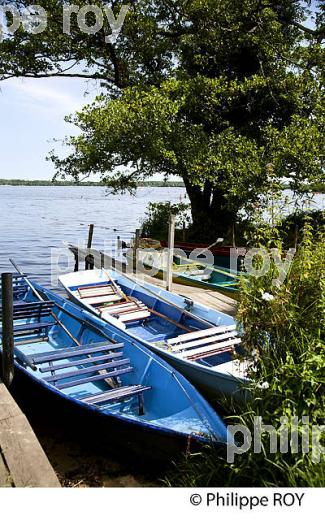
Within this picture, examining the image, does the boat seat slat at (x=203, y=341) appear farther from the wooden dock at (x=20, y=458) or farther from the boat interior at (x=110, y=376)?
the wooden dock at (x=20, y=458)

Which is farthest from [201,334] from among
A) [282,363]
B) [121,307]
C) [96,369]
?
[282,363]

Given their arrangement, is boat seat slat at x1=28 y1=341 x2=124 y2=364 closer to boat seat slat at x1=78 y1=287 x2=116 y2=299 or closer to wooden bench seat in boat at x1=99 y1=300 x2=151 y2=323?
wooden bench seat in boat at x1=99 y1=300 x2=151 y2=323

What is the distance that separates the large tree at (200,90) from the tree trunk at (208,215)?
2.64 ft

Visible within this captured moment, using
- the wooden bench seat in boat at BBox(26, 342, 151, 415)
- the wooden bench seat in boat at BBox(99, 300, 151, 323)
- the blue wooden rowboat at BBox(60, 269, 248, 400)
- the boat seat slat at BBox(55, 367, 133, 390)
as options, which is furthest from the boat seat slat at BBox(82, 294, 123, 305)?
the boat seat slat at BBox(55, 367, 133, 390)

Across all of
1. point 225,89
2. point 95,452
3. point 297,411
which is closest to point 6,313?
point 95,452

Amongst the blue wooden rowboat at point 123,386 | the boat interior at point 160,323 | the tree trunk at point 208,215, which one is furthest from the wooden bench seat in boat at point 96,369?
the tree trunk at point 208,215

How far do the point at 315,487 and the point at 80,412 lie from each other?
3394mm

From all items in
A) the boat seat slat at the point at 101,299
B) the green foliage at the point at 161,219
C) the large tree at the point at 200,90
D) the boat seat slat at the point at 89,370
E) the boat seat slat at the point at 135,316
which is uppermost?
the large tree at the point at 200,90

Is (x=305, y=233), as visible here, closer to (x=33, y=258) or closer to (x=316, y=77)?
(x=316, y=77)

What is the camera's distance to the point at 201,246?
17.7 metres

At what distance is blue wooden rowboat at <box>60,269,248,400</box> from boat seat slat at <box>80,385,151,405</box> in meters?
0.98

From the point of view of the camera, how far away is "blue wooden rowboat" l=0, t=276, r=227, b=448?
17.6ft

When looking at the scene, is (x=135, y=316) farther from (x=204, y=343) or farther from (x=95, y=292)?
(x=204, y=343)

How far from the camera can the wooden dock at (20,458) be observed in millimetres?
3932
